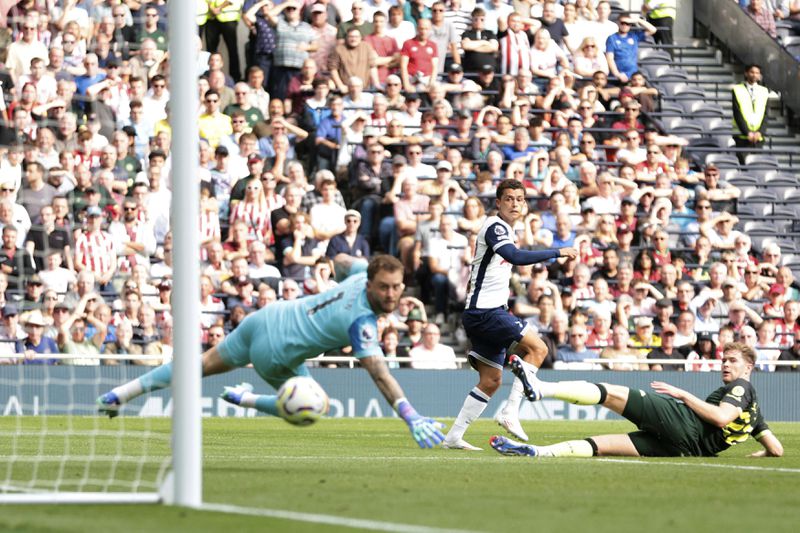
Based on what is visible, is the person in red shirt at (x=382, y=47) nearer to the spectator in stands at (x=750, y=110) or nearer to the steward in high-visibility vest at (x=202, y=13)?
the steward in high-visibility vest at (x=202, y=13)

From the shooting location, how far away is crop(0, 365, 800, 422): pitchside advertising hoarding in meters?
18.8

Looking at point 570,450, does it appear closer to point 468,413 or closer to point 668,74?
point 468,413

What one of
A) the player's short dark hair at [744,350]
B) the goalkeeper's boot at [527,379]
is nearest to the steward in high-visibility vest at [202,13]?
the goalkeeper's boot at [527,379]

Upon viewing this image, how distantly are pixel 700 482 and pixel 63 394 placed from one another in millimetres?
11063

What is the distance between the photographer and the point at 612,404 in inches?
483

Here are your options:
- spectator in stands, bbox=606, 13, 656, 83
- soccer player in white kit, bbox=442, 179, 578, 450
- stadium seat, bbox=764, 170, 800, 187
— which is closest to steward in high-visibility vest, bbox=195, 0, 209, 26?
spectator in stands, bbox=606, 13, 656, 83

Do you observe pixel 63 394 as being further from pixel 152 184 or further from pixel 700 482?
pixel 700 482

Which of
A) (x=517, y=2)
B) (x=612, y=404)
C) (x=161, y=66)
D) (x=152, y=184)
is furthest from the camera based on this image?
(x=517, y=2)

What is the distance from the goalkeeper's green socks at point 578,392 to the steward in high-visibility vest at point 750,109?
16.4m

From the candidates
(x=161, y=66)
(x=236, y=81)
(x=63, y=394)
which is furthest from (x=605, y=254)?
(x=161, y=66)

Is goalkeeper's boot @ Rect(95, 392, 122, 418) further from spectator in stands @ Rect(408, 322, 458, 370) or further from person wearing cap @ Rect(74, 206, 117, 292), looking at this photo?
spectator in stands @ Rect(408, 322, 458, 370)

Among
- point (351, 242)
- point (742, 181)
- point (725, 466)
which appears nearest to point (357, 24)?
point (351, 242)

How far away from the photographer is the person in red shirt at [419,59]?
2509 cm

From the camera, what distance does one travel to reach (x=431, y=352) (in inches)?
853
